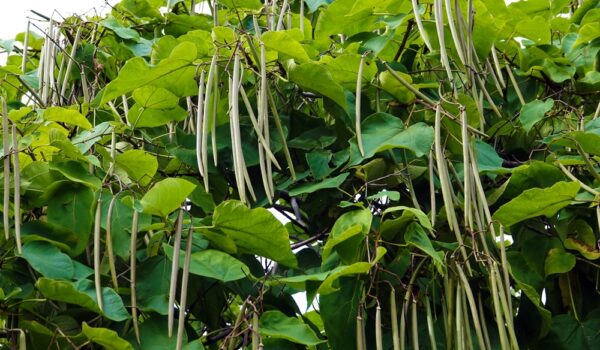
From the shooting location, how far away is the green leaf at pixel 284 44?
1.26 metres

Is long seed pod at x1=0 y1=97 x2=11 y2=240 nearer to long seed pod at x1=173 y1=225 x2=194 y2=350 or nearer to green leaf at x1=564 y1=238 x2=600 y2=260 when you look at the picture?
long seed pod at x1=173 y1=225 x2=194 y2=350

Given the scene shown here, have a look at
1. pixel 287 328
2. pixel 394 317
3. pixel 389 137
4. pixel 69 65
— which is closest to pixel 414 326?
pixel 394 317

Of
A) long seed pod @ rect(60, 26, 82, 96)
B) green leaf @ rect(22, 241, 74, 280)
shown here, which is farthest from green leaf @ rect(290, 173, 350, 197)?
long seed pod @ rect(60, 26, 82, 96)

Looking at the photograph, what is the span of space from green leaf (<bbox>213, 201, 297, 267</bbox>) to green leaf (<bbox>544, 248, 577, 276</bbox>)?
12.9 inches

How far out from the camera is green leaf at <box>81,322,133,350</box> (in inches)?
42.7

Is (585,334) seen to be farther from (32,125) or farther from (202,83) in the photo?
(32,125)

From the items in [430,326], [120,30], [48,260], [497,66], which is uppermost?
[120,30]

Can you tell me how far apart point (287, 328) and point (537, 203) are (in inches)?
13.6

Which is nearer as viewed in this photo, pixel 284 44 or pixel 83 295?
pixel 83 295

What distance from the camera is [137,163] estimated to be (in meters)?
1.30

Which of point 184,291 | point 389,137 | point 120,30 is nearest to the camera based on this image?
point 184,291

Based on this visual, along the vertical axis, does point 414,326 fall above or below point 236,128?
below

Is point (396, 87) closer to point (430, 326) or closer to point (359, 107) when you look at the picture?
point (359, 107)

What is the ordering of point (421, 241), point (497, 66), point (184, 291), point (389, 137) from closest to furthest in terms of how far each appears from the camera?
point (184, 291)
point (421, 241)
point (389, 137)
point (497, 66)
